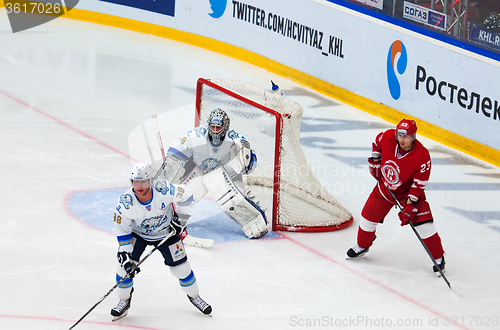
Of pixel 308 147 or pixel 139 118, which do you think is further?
pixel 139 118

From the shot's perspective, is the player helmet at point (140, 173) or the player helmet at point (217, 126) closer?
the player helmet at point (140, 173)

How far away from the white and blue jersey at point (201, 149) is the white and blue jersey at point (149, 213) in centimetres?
129

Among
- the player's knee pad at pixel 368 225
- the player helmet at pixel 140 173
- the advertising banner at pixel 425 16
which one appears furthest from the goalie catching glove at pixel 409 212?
the advertising banner at pixel 425 16

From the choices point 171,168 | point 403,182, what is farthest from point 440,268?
point 171,168

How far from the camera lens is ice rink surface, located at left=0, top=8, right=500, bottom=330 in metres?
4.39

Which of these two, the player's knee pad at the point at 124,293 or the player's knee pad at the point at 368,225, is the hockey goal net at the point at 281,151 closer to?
the player's knee pad at the point at 368,225

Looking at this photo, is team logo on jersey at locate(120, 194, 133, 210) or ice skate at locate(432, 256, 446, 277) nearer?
team logo on jersey at locate(120, 194, 133, 210)

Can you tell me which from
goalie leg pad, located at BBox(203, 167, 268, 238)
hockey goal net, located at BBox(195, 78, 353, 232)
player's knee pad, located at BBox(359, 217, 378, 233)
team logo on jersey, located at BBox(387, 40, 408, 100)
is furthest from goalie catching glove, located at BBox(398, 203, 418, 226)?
team logo on jersey, located at BBox(387, 40, 408, 100)

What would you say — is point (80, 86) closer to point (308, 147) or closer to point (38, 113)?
point (38, 113)

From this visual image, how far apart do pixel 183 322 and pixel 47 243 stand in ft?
4.92

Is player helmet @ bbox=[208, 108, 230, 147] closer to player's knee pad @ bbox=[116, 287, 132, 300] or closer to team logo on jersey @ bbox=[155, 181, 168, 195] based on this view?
team logo on jersey @ bbox=[155, 181, 168, 195]

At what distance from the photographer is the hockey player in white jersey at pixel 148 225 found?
12.6 ft

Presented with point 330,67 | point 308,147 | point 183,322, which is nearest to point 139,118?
point 308,147

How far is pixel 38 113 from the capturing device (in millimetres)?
8031
